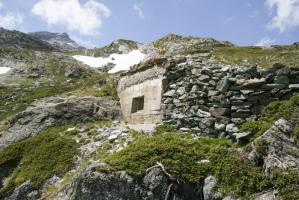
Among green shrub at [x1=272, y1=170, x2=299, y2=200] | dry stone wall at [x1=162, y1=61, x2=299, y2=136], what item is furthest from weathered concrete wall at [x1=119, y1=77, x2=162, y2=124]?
green shrub at [x1=272, y1=170, x2=299, y2=200]

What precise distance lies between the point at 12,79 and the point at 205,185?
237ft

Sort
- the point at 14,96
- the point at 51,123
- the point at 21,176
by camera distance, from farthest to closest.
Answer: the point at 14,96 < the point at 51,123 < the point at 21,176

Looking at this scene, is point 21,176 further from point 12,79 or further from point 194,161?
point 12,79

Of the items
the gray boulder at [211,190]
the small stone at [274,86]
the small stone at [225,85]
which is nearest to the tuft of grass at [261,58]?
the small stone at [274,86]

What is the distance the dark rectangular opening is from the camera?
929 inches

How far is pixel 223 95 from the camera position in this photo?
736 inches

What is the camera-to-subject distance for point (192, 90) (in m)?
20.2

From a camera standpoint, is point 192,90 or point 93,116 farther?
point 93,116

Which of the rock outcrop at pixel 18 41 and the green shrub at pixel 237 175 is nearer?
the green shrub at pixel 237 175

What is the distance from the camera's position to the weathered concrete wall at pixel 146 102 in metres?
21.5

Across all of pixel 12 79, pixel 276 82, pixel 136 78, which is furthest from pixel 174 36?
pixel 276 82

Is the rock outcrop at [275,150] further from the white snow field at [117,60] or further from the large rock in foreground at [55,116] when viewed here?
the white snow field at [117,60]

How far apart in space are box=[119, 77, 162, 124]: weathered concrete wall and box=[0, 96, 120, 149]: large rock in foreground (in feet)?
2.89

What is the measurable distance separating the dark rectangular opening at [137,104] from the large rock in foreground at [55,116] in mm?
1208
